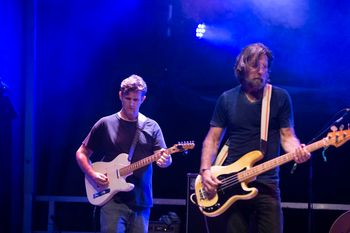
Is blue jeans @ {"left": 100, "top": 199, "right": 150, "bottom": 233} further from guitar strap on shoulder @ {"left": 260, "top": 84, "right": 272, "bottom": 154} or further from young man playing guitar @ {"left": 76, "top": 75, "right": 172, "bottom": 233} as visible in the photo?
guitar strap on shoulder @ {"left": 260, "top": 84, "right": 272, "bottom": 154}

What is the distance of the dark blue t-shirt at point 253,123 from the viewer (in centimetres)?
355

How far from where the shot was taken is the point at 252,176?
3447 millimetres

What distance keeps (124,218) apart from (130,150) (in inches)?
26.1

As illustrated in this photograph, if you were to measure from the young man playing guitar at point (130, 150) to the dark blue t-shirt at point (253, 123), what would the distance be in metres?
1.06

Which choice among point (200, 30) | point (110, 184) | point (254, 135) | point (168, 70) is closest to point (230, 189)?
point (254, 135)

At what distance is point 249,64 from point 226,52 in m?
2.83

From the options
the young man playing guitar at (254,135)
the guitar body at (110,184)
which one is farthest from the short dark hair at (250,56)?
the guitar body at (110,184)

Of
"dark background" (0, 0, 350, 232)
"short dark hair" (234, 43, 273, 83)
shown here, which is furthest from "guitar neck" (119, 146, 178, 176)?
"dark background" (0, 0, 350, 232)

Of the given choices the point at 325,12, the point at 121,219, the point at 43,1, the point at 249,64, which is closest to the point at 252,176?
the point at 249,64

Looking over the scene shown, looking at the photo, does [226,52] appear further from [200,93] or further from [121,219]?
[121,219]

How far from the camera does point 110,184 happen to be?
15.2ft

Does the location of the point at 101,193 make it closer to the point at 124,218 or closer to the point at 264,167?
the point at 124,218

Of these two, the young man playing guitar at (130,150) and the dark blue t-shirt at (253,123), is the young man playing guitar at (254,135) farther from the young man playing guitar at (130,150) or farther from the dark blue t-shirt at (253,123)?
the young man playing guitar at (130,150)

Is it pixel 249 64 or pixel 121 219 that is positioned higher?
pixel 249 64
